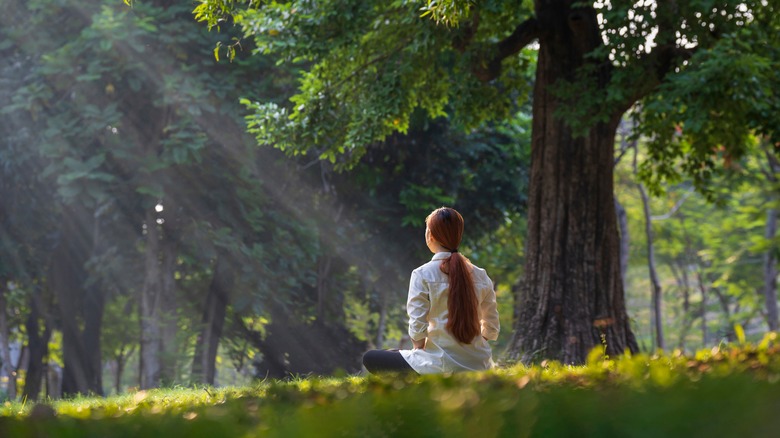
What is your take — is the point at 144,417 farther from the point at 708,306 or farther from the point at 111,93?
the point at 708,306

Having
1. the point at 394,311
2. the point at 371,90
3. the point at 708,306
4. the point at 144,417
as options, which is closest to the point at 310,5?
the point at 371,90

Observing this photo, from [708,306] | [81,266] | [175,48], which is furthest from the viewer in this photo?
[708,306]

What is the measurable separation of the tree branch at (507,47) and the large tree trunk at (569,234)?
1.42 ft

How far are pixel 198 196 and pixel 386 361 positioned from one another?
14199 millimetres

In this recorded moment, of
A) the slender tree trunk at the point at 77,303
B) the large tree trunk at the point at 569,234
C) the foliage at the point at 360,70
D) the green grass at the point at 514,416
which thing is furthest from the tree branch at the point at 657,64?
the slender tree trunk at the point at 77,303

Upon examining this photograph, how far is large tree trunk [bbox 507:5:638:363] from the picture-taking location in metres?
11.3

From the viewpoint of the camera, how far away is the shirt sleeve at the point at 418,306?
21.5ft

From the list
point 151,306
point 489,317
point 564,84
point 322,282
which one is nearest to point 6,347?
point 151,306

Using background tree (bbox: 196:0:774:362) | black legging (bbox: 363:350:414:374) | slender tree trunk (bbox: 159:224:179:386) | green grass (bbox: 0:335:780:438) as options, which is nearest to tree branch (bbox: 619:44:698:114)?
background tree (bbox: 196:0:774:362)

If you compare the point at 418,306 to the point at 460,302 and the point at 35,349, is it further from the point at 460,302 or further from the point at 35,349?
the point at 35,349

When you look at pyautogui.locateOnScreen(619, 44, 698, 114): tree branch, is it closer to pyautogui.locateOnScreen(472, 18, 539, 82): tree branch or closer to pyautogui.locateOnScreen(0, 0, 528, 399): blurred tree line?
pyautogui.locateOnScreen(472, 18, 539, 82): tree branch

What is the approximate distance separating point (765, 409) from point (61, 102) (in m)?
19.3

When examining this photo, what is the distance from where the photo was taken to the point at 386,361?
6.77 meters

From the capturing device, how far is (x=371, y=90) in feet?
43.7
